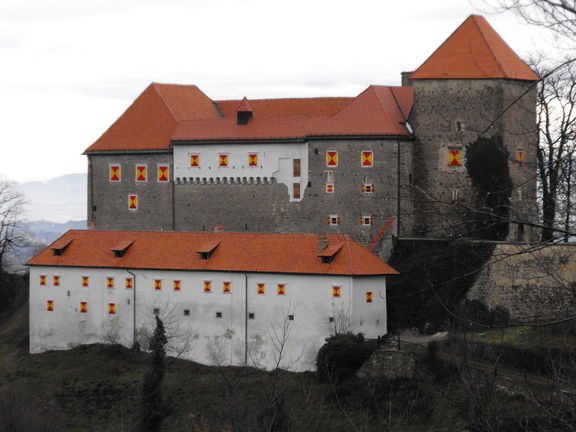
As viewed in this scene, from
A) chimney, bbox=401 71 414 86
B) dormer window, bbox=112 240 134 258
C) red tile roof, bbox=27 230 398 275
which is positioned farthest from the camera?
chimney, bbox=401 71 414 86

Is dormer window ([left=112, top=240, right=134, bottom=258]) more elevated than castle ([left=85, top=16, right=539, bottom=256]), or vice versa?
castle ([left=85, top=16, right=539, bottom=256])

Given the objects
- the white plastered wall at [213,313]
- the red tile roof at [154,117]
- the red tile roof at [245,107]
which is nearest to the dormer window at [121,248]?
the white plastered wall at [213,313]

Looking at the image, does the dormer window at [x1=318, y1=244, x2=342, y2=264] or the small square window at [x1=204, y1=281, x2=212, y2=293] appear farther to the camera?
the small square window at [x1=204, y1=281, x2=212, y2=293]

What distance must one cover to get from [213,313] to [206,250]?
114 inches

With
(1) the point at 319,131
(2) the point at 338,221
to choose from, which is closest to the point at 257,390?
(2) the point at 338,221

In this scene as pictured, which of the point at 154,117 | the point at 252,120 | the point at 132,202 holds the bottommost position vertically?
the point at 132,202

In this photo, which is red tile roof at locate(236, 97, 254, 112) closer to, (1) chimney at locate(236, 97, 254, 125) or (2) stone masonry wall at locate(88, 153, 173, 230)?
(1) chimney at locate(236, 97, 254, 125)

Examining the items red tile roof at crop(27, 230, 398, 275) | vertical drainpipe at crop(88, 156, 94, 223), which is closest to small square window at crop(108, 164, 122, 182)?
vertical drainpipe at crop(88, 156, 94, 223)

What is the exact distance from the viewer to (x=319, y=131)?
4381cm

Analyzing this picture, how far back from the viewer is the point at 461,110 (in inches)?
1647

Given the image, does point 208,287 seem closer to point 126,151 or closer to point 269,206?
point 269,206

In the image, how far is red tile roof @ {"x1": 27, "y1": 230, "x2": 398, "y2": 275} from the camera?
37375mm

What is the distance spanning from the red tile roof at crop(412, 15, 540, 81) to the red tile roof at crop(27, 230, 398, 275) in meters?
9.30

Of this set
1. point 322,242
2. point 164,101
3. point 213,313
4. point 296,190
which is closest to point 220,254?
point 213,313
